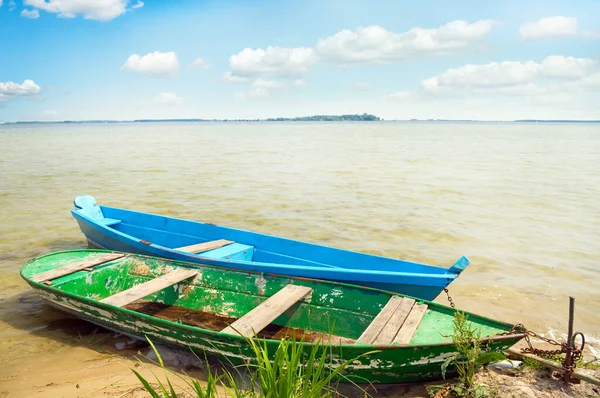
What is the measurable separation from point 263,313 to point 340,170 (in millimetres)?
18878

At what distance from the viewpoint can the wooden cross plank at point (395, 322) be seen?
4.43 meters

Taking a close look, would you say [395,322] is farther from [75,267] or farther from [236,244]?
[75,267]

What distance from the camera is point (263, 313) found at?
5.09 m

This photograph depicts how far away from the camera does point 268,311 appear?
512 centimetres

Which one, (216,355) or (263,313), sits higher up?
(263,313)

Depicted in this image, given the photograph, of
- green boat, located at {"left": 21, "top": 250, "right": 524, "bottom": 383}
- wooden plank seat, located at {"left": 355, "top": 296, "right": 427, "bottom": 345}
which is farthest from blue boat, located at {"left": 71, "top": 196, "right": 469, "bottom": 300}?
wooden plank seat, located at {"left": 355, "top": 296, "right": 427, "bottom": 345}

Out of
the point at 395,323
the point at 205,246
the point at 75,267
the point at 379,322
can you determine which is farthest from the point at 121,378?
the point at 205,246

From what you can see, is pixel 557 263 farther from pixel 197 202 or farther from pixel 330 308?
pixel 197 202

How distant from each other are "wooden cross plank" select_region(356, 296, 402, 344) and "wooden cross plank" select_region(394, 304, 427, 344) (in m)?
0.19

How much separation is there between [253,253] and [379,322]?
3.67 m

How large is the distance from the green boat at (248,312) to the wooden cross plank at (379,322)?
11 millimetres

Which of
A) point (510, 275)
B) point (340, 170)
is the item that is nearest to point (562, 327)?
point (510, 275)

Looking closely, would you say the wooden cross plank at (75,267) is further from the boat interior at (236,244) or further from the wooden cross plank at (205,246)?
the boat interior at (236,244)

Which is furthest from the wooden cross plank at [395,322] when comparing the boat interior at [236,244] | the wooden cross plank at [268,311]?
the wooden cross plank at [268,311]
